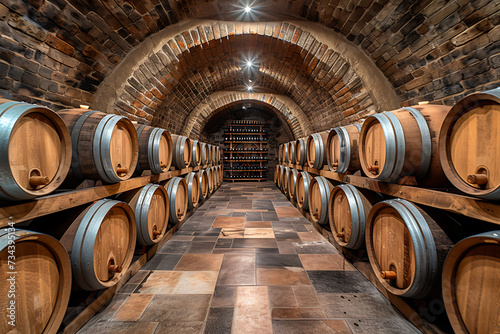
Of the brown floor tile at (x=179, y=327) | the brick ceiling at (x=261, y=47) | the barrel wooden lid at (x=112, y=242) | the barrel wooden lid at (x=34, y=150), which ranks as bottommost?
the brown floor tile at (x=179, y=327)

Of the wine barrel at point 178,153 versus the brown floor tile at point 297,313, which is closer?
the brown floor tile at point 297,313

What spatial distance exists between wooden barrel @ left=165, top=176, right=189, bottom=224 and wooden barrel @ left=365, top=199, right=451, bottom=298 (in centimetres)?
264

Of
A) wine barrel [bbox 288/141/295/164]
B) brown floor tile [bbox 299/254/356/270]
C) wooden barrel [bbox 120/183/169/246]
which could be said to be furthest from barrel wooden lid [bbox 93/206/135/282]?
wine barrel [bbox 288/141/295/164]

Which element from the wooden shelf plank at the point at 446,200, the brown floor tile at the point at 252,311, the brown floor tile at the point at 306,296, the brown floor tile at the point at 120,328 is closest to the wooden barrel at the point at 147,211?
the brown floor tile at the point at 120,328

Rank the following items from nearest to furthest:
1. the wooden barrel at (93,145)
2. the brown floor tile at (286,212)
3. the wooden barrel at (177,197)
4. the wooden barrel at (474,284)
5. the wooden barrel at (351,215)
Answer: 1. the wooden barrel at (474,284)
2. the wooden barrel at (93,145)
3. the wooden barrel at (351,215)
4. the wooden barrel at (177,197)
5. the brown floor tile at (286,212)

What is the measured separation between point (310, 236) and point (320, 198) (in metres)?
0.62

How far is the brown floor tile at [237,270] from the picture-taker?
2111 millimetres

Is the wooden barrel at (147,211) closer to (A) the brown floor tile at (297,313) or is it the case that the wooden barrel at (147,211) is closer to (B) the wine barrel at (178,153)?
(B) the wine barrel at (178,153)

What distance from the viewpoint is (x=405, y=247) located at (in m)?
1.52

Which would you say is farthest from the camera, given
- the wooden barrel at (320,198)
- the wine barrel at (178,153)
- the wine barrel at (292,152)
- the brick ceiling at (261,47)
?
the wine barrel at (292,152)

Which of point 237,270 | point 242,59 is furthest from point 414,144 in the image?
point 242,59

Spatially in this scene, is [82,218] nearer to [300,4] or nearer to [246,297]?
[246,297]

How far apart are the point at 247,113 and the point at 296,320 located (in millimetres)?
9888

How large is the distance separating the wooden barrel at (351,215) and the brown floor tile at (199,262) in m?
1.50
